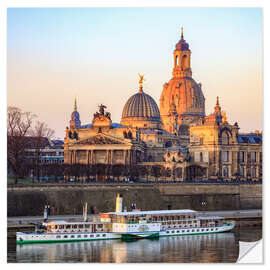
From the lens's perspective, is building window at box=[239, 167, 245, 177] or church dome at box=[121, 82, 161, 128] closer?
building window at box=[239, 167, 245, 177]

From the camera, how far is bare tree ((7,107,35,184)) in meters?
73.5

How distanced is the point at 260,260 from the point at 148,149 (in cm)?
7207

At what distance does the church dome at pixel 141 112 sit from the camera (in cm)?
12344

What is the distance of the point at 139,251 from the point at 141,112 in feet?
240

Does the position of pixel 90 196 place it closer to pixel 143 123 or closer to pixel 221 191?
pixel 221 191

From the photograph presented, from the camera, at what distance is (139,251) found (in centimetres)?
5144

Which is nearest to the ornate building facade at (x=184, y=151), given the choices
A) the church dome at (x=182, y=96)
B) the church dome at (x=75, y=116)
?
the church dome at (x=182, y=96)

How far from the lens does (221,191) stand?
8206 cm

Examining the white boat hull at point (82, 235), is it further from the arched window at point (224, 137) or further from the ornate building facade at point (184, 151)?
the arched window at point (224, 137)

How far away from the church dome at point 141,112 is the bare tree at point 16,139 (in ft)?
150

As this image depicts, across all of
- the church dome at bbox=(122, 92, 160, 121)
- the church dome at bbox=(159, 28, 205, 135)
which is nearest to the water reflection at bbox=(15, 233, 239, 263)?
the church dome at bbox=(122, 92, 160, 121)

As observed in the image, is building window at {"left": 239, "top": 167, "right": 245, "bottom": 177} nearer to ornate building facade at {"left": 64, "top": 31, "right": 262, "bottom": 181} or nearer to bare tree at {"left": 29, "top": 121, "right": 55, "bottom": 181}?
ornate building facade at {"left": 64, "top": 31, "right": 262, "bottom": 181}
